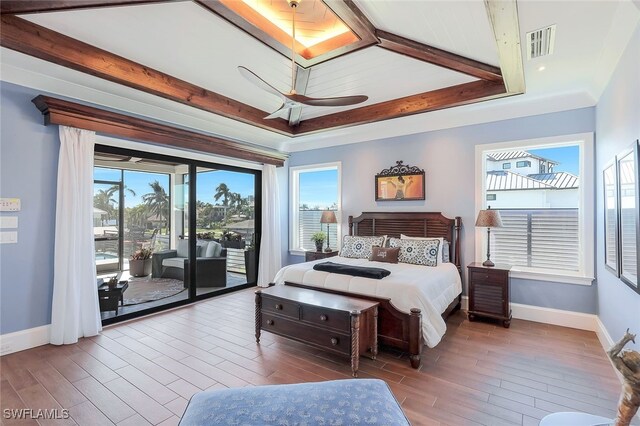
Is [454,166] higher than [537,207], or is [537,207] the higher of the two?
[454,166]

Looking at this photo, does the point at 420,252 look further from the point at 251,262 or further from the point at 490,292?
the point at 251,262

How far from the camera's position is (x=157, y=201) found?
4.73 m

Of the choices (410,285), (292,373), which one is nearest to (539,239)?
(410,285)

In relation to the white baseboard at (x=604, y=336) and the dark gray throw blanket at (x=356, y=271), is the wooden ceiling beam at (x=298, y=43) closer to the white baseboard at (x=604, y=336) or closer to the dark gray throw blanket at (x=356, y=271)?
the dark gray throw blanket at (x=356, y=271)

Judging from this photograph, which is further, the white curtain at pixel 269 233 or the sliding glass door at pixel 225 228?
the white curtain at pixel 269 233

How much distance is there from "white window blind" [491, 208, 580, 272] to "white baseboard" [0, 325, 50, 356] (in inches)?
228

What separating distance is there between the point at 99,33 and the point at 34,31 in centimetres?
49

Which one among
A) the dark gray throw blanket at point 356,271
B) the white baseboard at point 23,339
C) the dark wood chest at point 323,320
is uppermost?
the dark gray throw blanket at point 356,271

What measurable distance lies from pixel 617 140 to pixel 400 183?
9.10 ft

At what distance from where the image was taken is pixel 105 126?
3.76 metres

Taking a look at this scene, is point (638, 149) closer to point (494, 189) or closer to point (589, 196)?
point (589, 196)

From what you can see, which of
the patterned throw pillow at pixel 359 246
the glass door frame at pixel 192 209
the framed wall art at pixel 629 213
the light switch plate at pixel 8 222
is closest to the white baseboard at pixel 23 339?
the glass door frame at pixel 192 209

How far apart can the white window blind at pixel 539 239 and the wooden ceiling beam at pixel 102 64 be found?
171 inches

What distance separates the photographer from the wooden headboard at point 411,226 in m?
4.62
